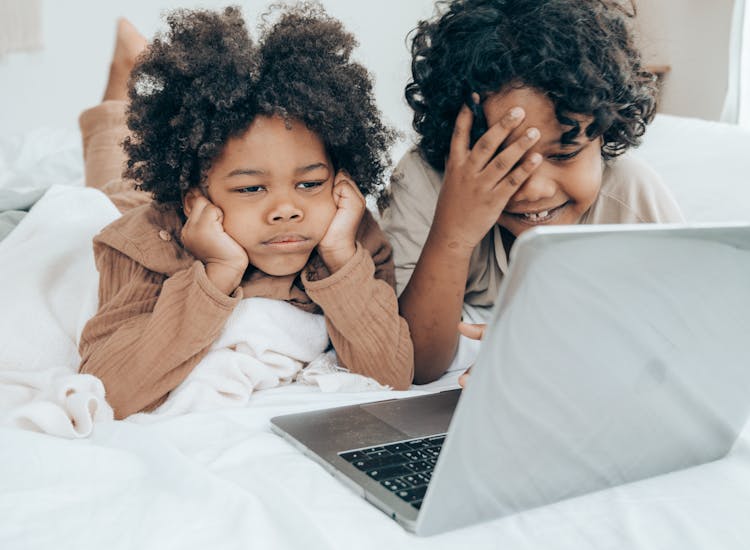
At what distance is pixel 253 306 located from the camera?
0.92 m

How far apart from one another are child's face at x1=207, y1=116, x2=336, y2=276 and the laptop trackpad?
0.78 feet

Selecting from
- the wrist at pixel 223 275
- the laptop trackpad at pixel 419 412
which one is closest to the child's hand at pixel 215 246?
the wrist at pixel 223 275

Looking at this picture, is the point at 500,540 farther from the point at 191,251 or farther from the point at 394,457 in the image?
the point at 191,251

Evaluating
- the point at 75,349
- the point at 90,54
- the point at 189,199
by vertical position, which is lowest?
the point at 75,349

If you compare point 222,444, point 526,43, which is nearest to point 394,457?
point 222,444

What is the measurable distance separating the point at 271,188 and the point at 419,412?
1.04ft

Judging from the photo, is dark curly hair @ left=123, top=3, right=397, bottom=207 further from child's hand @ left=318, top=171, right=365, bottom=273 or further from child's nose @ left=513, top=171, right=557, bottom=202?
child's nose @ left=513, top=171, right=557, bottom=202

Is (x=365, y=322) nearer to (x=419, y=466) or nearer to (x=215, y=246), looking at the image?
(x=215, y=246)

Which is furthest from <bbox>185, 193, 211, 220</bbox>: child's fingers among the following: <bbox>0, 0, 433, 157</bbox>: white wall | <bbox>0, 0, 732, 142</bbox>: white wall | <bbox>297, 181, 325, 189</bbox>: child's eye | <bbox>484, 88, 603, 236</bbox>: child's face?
<bbox>0, 0, 433, 157</bbox>: white wall

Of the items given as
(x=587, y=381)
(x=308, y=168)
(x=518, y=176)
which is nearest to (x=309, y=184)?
(x=308, y=168)

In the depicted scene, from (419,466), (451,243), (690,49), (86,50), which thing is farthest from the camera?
(86,50)

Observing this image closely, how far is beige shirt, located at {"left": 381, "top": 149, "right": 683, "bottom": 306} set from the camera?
106 centimetres

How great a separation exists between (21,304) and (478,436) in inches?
30.6

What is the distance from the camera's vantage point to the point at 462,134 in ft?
3.11
